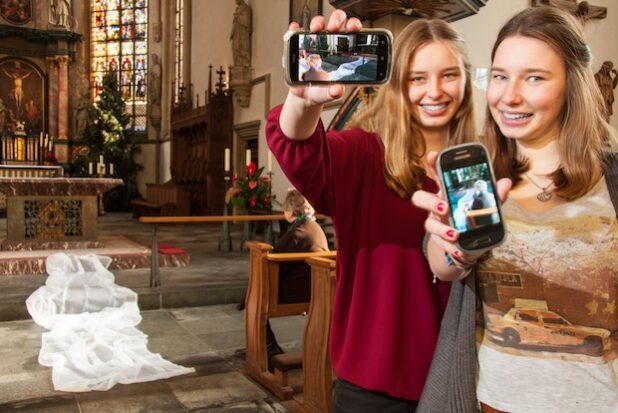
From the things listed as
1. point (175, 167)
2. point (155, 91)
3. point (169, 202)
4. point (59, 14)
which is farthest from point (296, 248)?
point (59, 14)

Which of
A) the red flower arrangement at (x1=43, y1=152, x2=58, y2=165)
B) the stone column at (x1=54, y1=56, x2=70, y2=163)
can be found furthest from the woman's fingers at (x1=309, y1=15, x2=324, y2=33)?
the stone column at (x1=54, y1=56, x2=70, y2=163)

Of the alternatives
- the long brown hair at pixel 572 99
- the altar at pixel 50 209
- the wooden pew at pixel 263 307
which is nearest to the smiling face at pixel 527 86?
the long brown hair at pixel 572 99

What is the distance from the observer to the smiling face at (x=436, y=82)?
1276 millimetres

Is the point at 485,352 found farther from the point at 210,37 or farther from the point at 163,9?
the point at 163,9

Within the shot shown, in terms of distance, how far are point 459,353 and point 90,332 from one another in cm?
393

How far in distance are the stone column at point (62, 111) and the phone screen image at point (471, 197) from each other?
19069 millimetres

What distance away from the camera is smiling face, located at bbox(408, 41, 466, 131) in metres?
1.28

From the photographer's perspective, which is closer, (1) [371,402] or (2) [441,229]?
(2) [441,229]

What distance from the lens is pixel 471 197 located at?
36.6 inches

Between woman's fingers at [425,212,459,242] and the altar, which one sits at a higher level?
woman's fingers at [425,212,459,242]

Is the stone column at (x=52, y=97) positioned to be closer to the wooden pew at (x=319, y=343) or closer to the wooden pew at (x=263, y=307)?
→ the wooden pew at (x=263, y=307)

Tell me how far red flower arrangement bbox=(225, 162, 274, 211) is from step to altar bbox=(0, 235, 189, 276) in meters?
1.01

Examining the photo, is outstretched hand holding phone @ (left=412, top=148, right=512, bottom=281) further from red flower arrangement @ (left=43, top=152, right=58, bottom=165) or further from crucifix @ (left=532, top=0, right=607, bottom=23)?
red flower arrangement @ (left=43, top=152, right=58, bottom=165)

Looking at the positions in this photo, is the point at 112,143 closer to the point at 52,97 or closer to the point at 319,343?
the point at 52,97
